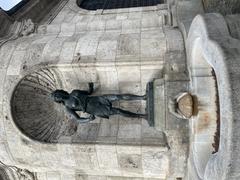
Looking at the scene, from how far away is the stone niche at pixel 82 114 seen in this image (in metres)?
6.46

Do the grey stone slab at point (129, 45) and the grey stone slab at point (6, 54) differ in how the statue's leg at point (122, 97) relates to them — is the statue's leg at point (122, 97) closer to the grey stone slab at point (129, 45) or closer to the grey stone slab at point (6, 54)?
the grey stone slab at point (129, 45)

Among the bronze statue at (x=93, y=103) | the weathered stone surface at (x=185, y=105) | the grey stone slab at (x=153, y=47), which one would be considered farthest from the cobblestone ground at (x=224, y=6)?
the bronze statue at (x=93, y=103)

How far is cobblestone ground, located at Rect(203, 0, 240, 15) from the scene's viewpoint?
5.74 m

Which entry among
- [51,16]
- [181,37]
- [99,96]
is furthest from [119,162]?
[51,16]

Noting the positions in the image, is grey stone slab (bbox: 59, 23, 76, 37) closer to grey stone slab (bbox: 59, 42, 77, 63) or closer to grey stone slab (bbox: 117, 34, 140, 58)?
grey stone slab (bbox: 59, 42, 77, 63)

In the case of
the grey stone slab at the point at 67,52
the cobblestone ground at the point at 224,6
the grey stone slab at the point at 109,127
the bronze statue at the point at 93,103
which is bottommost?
the grey stone slab at the point at 109,127

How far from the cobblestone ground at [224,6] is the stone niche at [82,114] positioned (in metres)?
1.85

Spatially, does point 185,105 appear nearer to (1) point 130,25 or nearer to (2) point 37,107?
(1) point 130,25

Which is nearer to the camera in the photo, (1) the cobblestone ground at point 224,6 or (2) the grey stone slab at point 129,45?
→ (1) the cobblestone ground at point 224,6

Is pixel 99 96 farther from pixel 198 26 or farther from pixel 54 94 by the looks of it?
pixel 198 26

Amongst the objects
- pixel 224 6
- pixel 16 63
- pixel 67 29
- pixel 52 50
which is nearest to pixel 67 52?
pixel 52 50

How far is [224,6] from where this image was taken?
240 inches

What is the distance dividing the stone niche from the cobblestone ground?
1846 millimetres

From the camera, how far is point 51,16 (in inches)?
373
